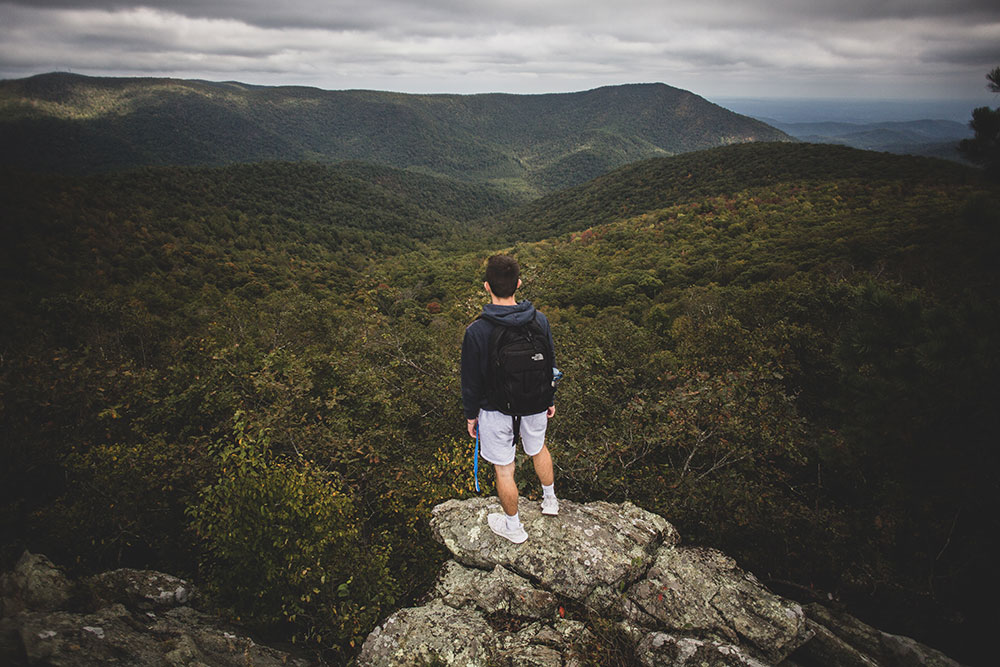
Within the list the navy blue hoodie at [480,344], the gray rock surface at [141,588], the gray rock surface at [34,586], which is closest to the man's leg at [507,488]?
the navy blue hoodie at [480,344]

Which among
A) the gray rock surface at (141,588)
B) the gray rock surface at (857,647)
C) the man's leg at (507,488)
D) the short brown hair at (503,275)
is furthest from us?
the man's leg at (507,488)

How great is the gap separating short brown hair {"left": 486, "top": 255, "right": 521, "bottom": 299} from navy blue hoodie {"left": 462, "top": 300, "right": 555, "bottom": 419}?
6.2 inches

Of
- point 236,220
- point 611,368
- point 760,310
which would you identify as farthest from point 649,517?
point 236,220

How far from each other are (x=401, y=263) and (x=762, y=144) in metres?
99.6

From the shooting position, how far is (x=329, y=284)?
66.9 meters

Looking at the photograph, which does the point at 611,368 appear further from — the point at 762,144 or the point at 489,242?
the point at 762,144

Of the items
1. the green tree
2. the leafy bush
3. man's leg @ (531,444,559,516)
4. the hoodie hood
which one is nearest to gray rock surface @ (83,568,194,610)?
the leafy bush

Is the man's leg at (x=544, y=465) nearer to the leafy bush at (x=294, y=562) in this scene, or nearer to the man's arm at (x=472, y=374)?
the man's arm at (x=472, y=374)

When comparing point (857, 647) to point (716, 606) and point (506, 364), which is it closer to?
point (716, 606)

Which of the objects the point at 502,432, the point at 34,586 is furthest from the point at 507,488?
the point at 34,586

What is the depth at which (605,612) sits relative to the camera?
385cm

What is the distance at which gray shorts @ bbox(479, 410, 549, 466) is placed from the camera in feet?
13.3

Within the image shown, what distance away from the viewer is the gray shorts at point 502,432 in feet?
13.3

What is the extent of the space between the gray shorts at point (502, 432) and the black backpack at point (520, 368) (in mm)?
258
